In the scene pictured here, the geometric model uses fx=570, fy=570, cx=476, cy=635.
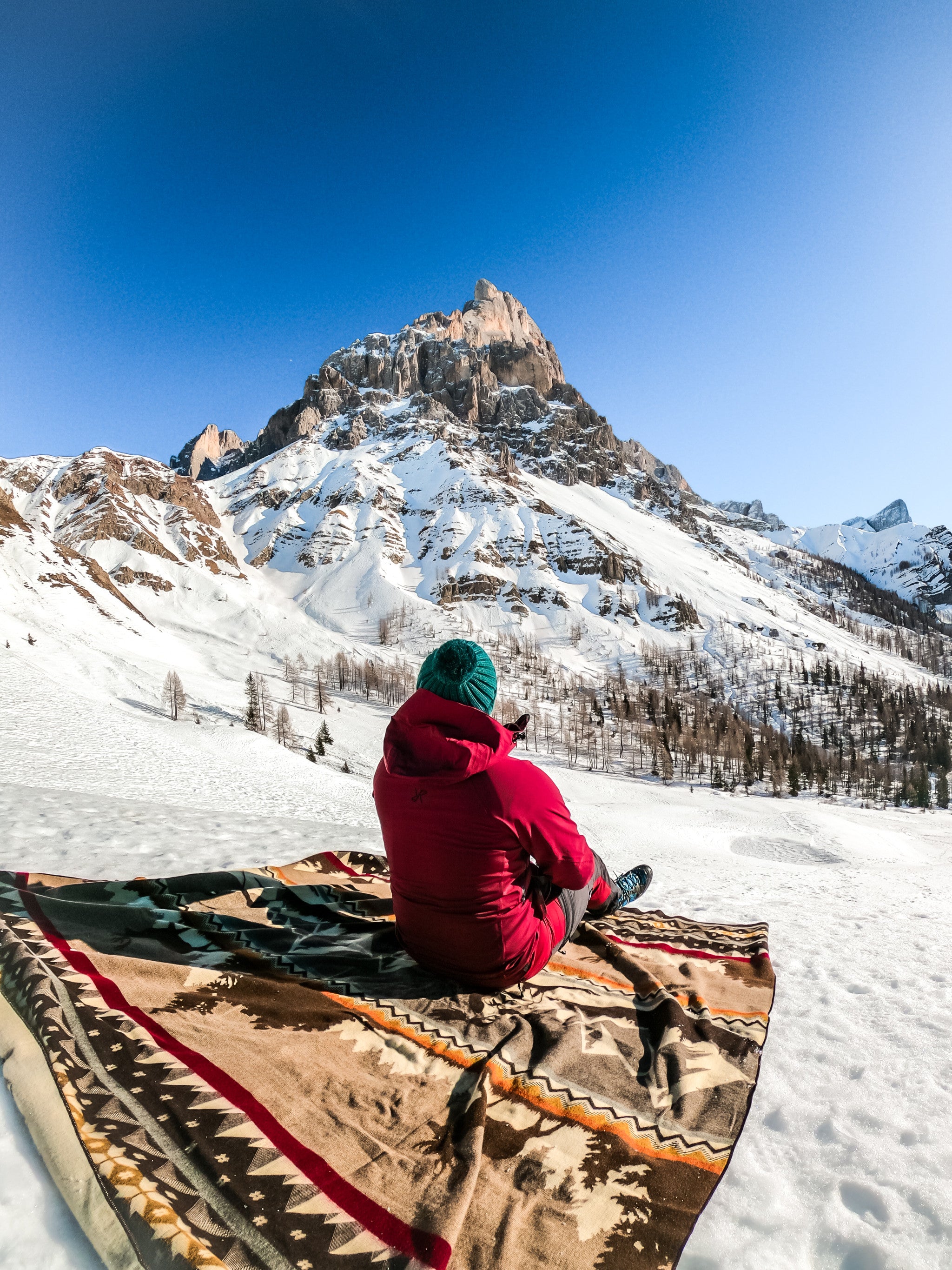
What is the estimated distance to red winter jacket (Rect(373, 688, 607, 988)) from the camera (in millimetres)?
2686

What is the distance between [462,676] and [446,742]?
35 cm

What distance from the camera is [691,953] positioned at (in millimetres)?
3908

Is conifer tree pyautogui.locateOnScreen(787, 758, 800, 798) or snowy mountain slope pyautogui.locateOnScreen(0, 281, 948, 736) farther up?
snowy mountain slope pyautogui.locateOnScreen(0, 281, 948, 736)

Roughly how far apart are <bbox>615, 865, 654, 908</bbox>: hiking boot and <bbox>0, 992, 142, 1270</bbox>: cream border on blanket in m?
3.48

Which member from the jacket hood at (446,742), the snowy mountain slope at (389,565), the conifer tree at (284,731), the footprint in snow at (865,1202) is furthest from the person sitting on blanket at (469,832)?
the snowy mountain slope at (389,565)

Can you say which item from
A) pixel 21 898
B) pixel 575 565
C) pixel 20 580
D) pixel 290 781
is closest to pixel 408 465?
pixel 575 565

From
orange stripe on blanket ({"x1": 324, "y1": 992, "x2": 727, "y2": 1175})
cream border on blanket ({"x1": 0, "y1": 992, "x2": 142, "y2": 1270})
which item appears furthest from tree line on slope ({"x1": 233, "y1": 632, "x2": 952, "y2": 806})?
cream border on blanket ({"x1": 0, "y1": 992, "x2": 142, "y2": 1270})

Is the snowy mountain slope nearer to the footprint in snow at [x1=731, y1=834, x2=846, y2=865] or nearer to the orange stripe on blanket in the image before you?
the footprint in snow at [x1=731, y1=834, x2=846, y2=865]

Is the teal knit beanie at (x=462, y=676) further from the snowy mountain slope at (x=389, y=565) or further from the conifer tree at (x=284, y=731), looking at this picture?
the snowy mountain slope at (x=389, y=565)

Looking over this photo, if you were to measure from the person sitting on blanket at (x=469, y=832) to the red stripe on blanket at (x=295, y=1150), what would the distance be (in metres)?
1.07

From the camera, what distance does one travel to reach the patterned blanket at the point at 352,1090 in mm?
1615

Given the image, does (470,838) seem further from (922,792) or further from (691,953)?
(922,792)

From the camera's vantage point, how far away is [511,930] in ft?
9.40

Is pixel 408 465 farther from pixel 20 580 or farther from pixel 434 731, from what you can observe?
pixel 434 731
